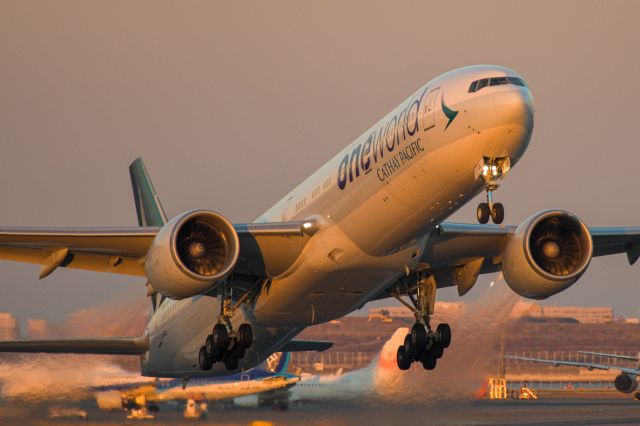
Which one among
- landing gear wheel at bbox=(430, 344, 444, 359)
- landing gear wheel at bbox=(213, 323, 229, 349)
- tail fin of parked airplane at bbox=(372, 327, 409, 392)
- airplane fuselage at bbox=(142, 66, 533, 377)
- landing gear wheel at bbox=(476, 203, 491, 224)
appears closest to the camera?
airplane fuselage at bbox=(142, 66, 533, 377)

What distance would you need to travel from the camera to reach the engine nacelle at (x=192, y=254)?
23203mm

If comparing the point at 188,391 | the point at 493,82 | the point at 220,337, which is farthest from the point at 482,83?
the point at 188,391

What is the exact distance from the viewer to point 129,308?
36.4 meters

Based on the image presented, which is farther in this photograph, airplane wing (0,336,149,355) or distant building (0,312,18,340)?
distant building (0,312,18,340)

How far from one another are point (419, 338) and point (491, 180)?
772 centimetres

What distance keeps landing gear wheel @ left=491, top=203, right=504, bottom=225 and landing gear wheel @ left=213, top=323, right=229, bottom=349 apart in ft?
25.9

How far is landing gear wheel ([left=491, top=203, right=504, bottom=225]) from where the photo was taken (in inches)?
811

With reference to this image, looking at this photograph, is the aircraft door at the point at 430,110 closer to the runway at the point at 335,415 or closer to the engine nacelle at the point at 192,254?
the engine nacelle at the point at 192,254

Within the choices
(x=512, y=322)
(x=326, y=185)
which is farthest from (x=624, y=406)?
(x=326, y=185)

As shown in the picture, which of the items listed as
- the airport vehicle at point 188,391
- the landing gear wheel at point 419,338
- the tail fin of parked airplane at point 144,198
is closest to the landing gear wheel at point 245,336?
the landing gear wheel at point 419,338

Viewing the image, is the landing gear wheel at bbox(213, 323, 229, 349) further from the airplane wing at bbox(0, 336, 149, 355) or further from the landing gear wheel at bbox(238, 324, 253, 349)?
the airplane wing at bbox(0, 336, 149, 355)

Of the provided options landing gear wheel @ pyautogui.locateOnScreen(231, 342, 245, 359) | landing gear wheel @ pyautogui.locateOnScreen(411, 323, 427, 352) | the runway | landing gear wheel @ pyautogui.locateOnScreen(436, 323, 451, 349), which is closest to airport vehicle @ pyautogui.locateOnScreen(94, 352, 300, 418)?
the runway

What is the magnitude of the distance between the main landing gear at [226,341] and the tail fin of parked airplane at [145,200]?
9.61 m

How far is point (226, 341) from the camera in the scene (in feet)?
83.6
